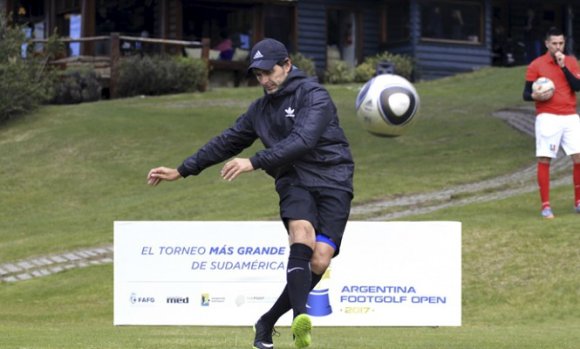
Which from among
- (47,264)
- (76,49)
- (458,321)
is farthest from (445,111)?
(458,321)

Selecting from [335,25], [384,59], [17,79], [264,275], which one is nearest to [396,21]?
[335,25]

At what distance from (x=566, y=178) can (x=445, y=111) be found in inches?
327

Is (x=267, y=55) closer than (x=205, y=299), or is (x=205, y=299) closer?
(x=267, y=55)

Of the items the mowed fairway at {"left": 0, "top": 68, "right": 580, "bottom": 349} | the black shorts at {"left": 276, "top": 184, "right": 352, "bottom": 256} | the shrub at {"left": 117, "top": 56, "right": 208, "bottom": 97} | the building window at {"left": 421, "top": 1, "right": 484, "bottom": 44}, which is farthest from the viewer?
the building window at {"left": 421, "top": 1, "right": 484, "bottom": 44}

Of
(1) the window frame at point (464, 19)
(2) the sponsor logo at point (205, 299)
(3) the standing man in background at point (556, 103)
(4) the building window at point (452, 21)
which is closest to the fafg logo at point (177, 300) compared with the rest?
(2) the sponsor logo at point (205, 299)

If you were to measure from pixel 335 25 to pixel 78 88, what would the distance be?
1263cm

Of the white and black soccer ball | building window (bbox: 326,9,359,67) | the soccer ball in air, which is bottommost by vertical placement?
the white and black soccer ball

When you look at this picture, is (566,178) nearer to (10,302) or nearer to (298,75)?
(10,302)

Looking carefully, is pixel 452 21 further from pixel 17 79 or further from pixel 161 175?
pixel 161 175

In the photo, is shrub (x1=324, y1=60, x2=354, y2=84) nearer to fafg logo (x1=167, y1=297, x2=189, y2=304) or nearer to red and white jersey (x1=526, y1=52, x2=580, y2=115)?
red and white jersey (x1=526, y1=52, x2=580, y2=115)

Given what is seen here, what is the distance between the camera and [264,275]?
11523mm

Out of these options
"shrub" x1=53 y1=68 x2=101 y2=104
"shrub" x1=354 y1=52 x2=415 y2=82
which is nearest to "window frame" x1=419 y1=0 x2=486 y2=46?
"shrub" x1=354 y1=52 x2=415 y2=82

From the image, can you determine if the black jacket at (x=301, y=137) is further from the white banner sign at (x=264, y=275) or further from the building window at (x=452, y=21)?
the building window at (x=452, y=21)

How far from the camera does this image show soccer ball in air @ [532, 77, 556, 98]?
556 inches
